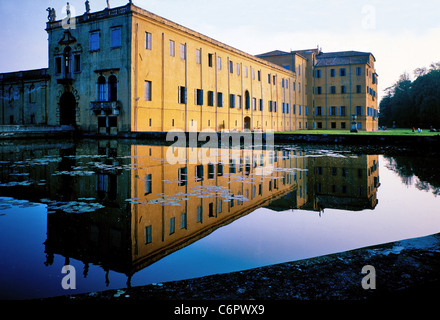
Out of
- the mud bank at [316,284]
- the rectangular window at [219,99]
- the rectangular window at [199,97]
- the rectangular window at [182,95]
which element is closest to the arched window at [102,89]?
the rectangular window at [182,95]

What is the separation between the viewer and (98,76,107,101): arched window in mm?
28172

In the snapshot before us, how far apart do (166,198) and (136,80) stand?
889 inches

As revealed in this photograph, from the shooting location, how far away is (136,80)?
2630 cm

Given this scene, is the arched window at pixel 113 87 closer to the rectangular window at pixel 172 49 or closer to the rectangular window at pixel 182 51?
the rectangular window at pixel 172 49

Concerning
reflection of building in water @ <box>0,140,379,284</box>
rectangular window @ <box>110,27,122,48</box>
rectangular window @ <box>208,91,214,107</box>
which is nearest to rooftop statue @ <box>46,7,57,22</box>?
rectangular window @ <box>110,27,122,48</box>

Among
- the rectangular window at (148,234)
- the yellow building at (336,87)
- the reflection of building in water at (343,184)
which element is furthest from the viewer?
the yellow building at (336,87)

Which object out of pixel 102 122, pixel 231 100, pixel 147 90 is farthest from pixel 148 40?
pixel 231 100

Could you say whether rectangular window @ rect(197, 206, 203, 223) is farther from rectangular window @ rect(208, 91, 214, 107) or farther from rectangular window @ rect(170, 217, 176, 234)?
rectangular window @ rect(208, 91, 214, 107)

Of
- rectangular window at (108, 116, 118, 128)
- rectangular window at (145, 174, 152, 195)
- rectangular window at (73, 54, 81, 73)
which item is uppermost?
rectangular window at (73, 54, 81, 73)

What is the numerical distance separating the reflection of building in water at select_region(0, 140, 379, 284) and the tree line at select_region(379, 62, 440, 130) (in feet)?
197

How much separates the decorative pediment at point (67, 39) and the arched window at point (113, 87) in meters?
5.68

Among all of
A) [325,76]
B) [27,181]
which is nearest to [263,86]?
[325,76]

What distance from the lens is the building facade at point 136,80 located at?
2659cm
